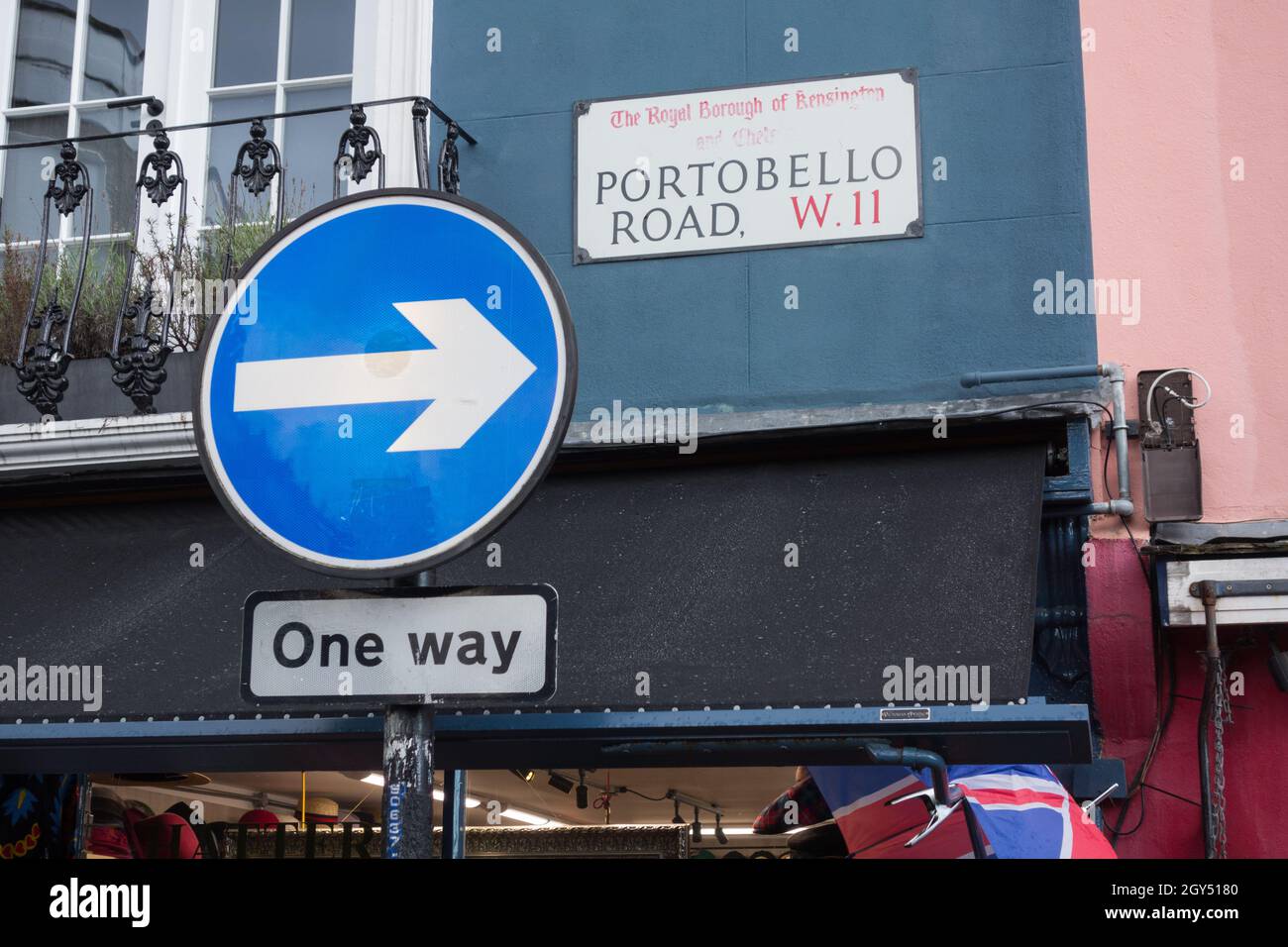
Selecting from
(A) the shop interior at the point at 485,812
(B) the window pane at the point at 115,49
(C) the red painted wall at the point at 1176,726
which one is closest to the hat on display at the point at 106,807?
(A) the shop interior at the point at 485,812

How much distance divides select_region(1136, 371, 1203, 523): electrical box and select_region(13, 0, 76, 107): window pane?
4946mm

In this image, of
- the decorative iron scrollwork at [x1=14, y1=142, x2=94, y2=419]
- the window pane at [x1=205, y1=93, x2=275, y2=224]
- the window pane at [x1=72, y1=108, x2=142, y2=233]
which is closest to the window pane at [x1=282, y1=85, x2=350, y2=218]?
the window pane at [x1=205, y1=93, x2=275, y2=224]

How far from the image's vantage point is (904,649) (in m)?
4.64

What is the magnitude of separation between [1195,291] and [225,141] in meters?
4.17

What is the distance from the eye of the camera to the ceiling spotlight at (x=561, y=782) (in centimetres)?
598

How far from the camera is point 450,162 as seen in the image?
5.82 m

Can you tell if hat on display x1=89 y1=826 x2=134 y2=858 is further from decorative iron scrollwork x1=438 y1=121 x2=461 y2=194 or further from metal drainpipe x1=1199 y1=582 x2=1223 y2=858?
metal drainpipe x1=1199 y1=582 x2=1223 y2=858

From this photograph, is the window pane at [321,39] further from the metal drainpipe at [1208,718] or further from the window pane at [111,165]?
the metal drainpipe at [1208,718]

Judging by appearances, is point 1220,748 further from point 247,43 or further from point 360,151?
point 247,43

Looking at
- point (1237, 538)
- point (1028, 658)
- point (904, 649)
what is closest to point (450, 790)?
point (904, 649)

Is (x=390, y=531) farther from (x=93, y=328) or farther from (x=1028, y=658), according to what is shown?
(x=93, y=328)

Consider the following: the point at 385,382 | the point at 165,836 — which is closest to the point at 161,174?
the point at 165,836

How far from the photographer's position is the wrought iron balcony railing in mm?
5641
